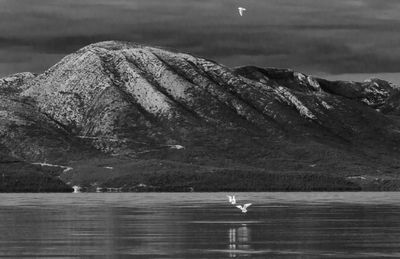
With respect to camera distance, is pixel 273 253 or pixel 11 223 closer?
pixel 273 253

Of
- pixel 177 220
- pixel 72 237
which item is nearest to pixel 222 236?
pixel 72 237

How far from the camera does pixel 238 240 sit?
248 feet

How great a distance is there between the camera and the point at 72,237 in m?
78.9

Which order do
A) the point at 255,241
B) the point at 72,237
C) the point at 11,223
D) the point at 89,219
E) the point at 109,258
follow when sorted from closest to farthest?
the point at 109,258
the point at 255,241
the point at 72,237
the point at 11,223
the point at 89,219

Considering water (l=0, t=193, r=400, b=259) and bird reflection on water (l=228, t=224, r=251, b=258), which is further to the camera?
bird reflection on water (l=228, t=224, r=251, b=258)

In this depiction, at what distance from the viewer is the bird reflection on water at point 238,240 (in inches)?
2596

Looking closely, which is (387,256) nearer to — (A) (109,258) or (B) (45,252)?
(A) (109,258)

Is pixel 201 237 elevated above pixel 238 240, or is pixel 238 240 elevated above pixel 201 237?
pixel 201 237

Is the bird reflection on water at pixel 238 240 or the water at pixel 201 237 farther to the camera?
the bird reflection on water at pixel 238 240

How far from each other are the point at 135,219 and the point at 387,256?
161ft

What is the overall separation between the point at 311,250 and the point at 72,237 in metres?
21.3

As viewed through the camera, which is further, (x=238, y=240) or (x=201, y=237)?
(x=201, y=237)

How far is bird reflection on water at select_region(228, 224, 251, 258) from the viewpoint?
6594 cm

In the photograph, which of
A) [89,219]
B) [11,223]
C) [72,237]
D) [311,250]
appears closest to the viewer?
[311,250]
